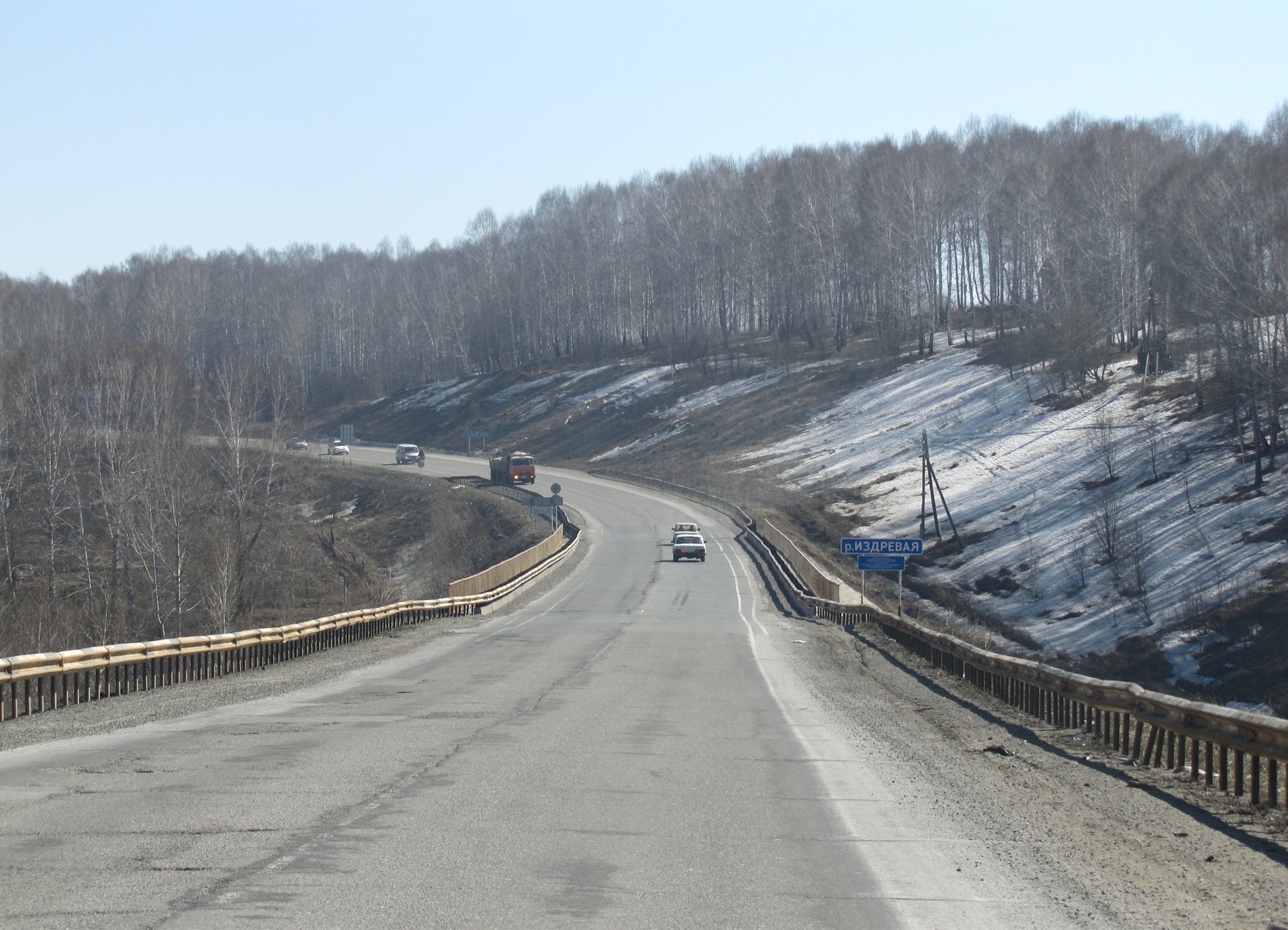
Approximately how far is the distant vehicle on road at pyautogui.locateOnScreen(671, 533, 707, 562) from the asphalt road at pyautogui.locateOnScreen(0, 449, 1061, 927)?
112 ft

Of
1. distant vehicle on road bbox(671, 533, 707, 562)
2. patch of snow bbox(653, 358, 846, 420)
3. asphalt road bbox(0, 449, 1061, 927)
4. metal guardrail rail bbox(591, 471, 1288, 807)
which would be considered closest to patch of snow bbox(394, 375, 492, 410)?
patch of snow bbox(653, 358, 846, 420)

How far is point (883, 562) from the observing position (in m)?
32.6

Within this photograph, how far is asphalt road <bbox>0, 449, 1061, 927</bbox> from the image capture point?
5.95 meters

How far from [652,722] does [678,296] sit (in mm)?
92581

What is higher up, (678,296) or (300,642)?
(678,296)

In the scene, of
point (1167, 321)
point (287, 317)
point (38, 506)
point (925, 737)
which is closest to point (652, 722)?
point (925, 737)

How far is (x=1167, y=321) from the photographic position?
64000 millimetres

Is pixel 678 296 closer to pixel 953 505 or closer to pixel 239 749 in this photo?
pixel 953 505

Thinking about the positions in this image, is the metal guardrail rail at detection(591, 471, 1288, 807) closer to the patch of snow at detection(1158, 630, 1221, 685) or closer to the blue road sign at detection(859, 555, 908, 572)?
the blue road sign at detection(859, 555, 908, 572)

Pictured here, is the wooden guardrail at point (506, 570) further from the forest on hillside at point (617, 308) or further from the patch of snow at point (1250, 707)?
the patch of snow at point (1250, 707)

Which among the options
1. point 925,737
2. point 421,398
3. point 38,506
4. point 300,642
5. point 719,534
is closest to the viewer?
point 925,737

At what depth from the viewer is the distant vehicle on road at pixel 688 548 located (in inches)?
1977

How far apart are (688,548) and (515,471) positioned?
27.2 meters

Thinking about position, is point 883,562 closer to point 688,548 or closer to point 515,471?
point 688,548
